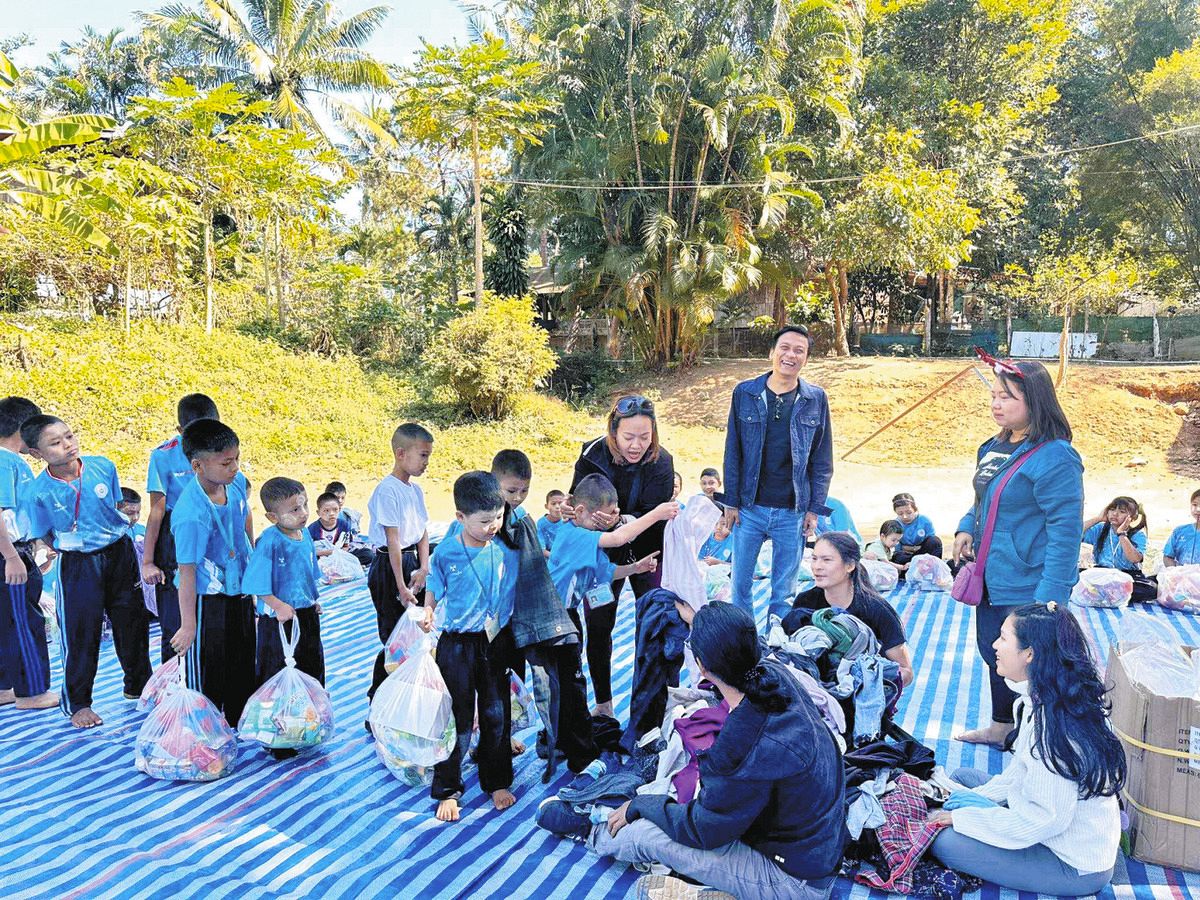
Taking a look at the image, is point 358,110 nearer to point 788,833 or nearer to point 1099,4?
point 1099,4

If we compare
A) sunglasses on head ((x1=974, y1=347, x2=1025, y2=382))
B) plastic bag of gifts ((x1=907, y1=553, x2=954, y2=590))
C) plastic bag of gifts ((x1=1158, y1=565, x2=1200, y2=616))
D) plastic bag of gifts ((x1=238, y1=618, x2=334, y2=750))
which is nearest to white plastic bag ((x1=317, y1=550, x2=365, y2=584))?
plastic bag of gifts ((x1=238, y1=618, x2=334, y2=750))

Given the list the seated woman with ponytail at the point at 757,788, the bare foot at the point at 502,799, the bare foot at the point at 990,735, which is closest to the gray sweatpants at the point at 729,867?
the seated woman with ponytail at the point at 757,788

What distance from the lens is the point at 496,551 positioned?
3291 millimetres

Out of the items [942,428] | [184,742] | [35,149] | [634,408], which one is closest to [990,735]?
[634,408]

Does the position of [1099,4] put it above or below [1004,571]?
above

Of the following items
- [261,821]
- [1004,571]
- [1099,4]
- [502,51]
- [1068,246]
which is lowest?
[261,821]

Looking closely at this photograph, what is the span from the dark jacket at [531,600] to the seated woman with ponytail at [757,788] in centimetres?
92

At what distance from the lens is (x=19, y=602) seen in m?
4.29

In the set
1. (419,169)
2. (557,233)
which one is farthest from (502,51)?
(419,169)

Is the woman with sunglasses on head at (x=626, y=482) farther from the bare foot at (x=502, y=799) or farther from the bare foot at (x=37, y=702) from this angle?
the bare foot at (x=37, y=702)

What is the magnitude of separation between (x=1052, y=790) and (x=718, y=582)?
11.9ft

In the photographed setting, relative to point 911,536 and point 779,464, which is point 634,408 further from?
point 911,536

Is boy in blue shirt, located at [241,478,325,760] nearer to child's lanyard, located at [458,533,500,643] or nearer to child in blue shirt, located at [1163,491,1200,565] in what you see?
child's lanyard, located at [458,533,500,643]

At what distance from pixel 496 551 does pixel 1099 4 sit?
27.8 m
